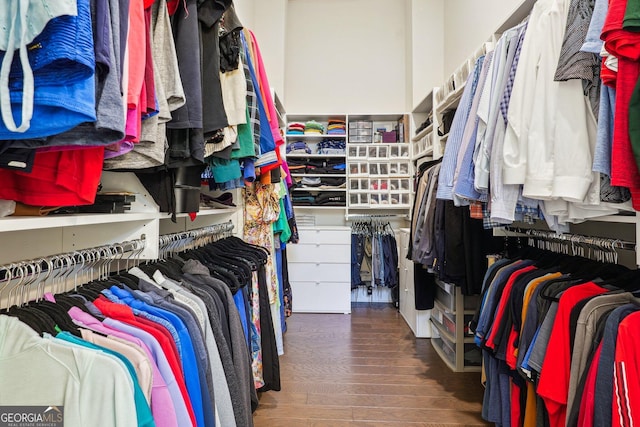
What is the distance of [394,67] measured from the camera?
4254mm

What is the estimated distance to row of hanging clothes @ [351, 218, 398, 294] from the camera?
383 cm

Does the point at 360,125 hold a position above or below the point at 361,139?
above

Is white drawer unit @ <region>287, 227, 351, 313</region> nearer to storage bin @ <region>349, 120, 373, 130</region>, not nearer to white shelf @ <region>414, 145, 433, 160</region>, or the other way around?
white shelf @ <region>414, 145, 433, 160</region>

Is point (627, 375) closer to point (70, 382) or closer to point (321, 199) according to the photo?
point (70, 382)

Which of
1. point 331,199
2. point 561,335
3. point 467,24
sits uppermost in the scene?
point 467,24

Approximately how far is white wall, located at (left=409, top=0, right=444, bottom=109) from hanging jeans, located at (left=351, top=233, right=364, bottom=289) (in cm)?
152

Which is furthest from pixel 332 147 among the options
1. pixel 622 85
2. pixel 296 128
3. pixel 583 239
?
pixel 622 85

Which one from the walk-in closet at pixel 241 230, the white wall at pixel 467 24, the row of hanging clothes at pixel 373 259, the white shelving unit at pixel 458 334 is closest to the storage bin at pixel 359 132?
the white wall at pixel 467 24

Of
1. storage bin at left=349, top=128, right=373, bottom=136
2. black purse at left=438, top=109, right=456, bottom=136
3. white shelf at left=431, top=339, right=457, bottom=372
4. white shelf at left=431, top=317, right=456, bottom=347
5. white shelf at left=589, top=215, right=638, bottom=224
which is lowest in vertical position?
white shelf at left=431, top=339, right=457, bottom=372

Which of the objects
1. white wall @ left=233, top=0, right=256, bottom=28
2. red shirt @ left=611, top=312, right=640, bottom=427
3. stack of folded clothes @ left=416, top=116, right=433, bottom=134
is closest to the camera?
red shirt @ left=611, top=312, right=640, bottom=427

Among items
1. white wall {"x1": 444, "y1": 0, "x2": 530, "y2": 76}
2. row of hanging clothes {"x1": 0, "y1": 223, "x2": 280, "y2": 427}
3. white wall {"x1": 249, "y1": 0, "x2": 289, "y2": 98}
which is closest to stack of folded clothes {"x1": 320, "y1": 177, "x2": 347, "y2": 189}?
white wall {"x1": 249, "y1": 0, "x2": 289, "y2": 98}

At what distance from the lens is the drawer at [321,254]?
3734 millimetres

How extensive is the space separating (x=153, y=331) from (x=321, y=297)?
119 inches

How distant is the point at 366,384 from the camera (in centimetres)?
228
